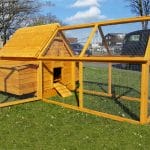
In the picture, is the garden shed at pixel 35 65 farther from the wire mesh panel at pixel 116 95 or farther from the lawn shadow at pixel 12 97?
the wire mesh panel at pixel 116 95

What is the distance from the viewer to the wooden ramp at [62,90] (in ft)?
32.2

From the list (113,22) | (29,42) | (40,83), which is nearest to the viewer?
(113,22)

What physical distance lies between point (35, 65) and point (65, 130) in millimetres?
3165

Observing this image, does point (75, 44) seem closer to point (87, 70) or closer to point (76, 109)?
point (76, 109)

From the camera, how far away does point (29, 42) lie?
33.8 feet

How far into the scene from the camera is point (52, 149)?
5.59 metres

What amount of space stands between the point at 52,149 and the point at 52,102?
3.38 m

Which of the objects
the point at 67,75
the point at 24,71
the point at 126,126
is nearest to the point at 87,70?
the point at 67,75

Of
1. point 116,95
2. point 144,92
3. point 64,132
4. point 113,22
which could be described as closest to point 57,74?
point 116,95

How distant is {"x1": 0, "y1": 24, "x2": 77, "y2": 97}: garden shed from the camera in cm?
919

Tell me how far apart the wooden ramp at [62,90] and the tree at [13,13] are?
1953cm

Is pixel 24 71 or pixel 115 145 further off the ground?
pixel 24 71

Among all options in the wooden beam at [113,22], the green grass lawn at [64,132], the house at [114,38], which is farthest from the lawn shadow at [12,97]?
the house at [114,38]

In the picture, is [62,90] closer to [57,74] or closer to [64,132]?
[57,74]
